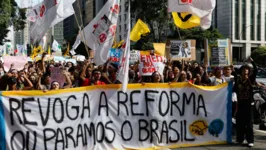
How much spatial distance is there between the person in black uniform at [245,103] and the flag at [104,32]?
270cm

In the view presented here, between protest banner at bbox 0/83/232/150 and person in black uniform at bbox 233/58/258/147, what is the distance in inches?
11.9

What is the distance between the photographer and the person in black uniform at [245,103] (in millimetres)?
7473

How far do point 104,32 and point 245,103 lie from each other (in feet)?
10.2

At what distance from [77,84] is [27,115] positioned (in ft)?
7.43

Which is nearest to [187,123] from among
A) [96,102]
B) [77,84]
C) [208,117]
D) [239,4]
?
[208,117]

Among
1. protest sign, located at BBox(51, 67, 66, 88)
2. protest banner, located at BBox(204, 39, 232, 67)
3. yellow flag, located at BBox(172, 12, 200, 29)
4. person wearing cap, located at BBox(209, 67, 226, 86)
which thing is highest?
yellow flag, located at BBox(172, 12, 200, 29)

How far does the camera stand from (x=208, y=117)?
7.77m

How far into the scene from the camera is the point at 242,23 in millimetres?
75438

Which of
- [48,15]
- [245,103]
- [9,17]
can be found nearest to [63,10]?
[48,15]

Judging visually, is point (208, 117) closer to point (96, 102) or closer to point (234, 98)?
point (234, 98)

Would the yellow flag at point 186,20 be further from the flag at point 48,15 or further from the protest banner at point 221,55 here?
the flag at point 48,15

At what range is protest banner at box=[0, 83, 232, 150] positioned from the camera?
6176 millimetres

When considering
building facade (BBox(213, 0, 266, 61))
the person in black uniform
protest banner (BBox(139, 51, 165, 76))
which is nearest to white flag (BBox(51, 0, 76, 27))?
protest banner (BBox(139, 51, 165, 76))

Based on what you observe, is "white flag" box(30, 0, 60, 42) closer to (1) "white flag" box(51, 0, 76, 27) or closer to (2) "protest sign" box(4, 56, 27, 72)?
(1) "white flag" box(51, 0, 76, 27)
